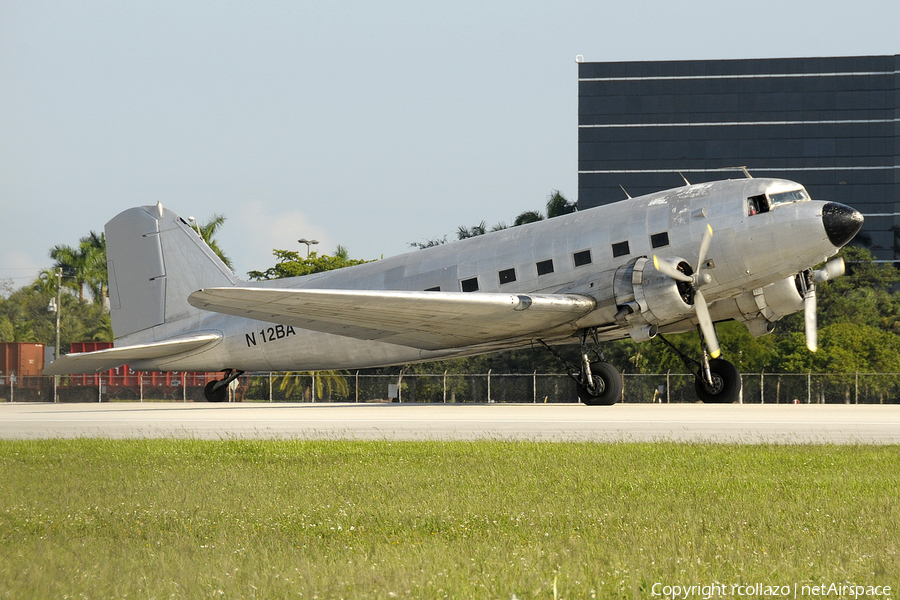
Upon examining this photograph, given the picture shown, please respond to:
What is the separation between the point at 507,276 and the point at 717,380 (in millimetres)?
6795

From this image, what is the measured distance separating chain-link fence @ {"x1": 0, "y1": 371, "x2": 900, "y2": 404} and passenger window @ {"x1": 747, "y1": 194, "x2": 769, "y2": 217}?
1541cm

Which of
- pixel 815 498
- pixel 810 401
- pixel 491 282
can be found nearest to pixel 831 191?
pixel 810 401

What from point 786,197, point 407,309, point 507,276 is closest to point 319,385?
point 507,276

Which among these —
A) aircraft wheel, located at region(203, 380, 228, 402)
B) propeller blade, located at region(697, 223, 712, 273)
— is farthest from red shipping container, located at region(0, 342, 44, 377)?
propeller blade, located at region(697, 223, 712, 273)

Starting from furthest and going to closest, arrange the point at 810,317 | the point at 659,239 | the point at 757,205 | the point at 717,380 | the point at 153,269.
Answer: the point at 153,269, the point at 717,380, the point at 810,317, the point at 659,239, the point at 757,205

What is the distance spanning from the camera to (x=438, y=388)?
4641cm

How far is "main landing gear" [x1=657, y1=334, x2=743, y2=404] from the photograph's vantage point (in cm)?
2550

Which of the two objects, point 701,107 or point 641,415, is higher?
point 701,107

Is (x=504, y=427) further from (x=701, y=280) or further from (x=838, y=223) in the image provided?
(x=838, y=223)

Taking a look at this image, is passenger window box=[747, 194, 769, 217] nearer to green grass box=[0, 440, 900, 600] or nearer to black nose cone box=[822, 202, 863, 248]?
black nose cone box=[822, 202, 863, 248]

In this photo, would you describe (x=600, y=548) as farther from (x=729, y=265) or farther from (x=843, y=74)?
(x=843, y=74)

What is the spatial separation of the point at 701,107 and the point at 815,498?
124 metres

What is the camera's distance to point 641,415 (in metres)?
20.7

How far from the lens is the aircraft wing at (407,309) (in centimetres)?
2270
